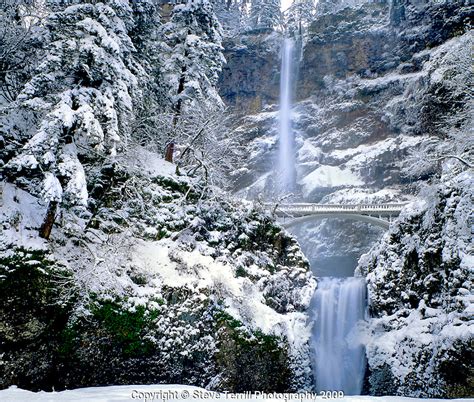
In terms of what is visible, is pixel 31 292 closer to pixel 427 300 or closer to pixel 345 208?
pixel 427 300

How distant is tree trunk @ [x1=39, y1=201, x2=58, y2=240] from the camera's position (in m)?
9.98

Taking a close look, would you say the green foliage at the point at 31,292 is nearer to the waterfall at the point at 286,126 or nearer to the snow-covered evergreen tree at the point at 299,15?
the waterfall at the point at 286,126

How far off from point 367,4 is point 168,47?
4732cm

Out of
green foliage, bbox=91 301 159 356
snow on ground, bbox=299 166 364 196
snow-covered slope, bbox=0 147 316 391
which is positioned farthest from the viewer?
snow on ground, bbox=299 166 364 196

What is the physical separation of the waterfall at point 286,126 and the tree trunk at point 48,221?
3539 cm

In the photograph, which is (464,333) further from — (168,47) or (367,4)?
(367,4)

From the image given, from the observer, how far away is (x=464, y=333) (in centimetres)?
1086

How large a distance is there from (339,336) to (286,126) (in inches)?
1531

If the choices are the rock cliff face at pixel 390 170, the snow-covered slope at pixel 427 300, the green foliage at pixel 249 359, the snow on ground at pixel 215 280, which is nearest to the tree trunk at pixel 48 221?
the snow on ground at pixel 215 280

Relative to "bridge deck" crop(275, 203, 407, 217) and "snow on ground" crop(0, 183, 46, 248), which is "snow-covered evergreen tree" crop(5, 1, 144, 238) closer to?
"snow on ground" crop(0, 183, 46, 248)

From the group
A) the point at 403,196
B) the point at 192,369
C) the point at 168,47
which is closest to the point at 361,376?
the point at 192,369

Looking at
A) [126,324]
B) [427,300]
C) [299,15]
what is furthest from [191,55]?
[299,15]

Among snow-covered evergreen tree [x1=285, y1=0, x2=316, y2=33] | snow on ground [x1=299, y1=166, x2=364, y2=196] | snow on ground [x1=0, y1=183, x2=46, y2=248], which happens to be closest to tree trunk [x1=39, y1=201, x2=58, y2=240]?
snow on ground [x1=0, y1=183, x2=46, y2=248]

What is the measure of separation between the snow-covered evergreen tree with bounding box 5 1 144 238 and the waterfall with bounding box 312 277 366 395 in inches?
506
